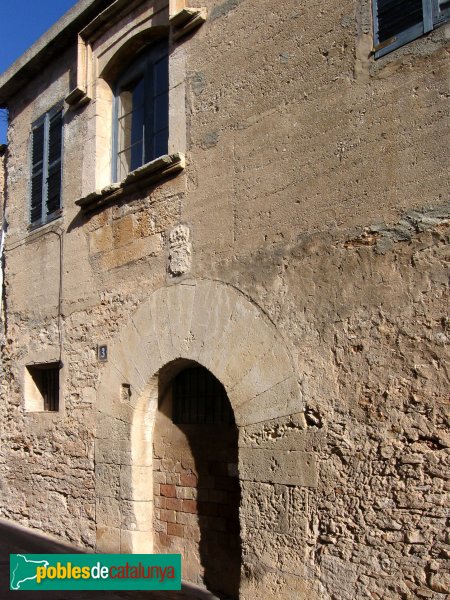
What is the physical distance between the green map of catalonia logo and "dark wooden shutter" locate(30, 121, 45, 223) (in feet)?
12.1

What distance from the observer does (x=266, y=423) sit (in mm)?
4605

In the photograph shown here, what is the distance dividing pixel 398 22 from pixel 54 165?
14.6 feet

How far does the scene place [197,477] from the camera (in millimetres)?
5500

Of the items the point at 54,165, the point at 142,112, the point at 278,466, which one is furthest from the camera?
the point at 54,165

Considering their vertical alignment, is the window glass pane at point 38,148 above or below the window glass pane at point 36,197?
above

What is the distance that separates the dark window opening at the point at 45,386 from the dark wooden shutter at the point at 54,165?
1744 millimetres

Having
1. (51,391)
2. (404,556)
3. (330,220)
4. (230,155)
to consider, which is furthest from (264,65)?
(51,391)

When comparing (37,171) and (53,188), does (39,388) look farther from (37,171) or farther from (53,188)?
(37,171)

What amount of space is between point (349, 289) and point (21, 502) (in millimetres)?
4878

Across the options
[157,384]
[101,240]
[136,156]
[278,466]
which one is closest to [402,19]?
[278,466]

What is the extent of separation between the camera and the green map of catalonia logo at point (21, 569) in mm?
5477

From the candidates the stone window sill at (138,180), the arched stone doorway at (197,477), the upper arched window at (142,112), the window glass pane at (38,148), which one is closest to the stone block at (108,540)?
the arched stone doorway at (197,477)

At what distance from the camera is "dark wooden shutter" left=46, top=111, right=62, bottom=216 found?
744 centimetres

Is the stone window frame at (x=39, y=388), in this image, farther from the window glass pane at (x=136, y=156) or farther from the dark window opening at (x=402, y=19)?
the dark window opening at (x=402, y=19)
